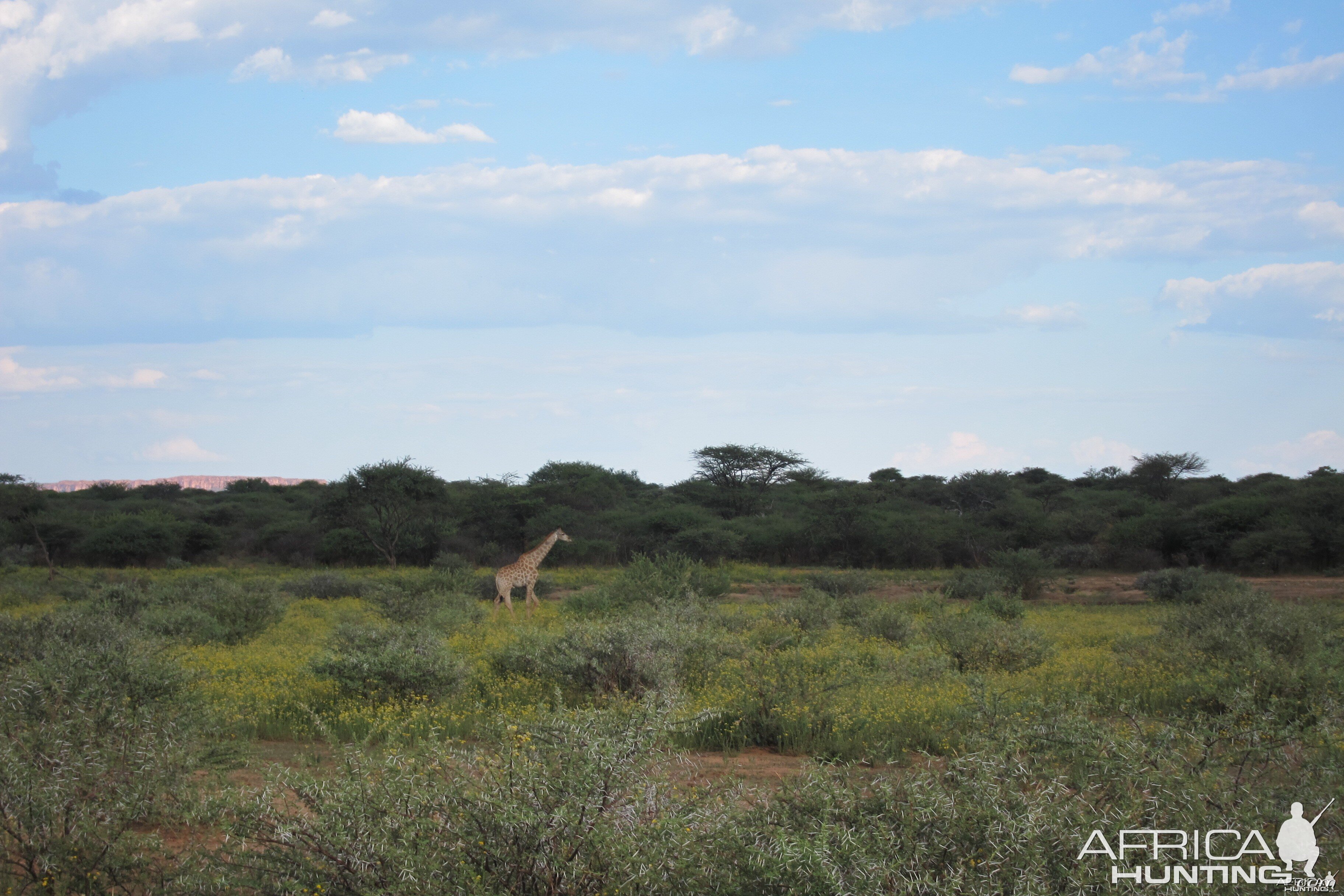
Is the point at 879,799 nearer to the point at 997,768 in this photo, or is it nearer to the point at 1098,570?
the point at 997,768

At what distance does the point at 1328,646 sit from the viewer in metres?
10.1

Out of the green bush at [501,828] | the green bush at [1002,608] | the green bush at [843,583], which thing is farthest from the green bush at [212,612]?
the green bush at [1002,608]

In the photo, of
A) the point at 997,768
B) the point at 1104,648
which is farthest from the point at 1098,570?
the point at 997,768

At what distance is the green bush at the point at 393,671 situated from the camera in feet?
29.8

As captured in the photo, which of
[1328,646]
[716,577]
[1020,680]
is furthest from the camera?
[716,577]

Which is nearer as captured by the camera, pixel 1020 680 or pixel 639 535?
pixel 1020 680

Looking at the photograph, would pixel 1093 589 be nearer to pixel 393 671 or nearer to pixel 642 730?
pixel 393 671

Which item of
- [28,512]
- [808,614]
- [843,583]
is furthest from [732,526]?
[28,512]

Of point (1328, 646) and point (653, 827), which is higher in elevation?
point (653, 827)

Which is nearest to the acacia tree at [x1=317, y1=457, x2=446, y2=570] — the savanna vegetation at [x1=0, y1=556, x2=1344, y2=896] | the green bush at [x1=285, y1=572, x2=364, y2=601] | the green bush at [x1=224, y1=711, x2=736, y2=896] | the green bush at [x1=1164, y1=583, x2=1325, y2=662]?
the green bush at [x1=285, y1=572, x2=364, y2=601]

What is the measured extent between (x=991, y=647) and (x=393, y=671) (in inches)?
278

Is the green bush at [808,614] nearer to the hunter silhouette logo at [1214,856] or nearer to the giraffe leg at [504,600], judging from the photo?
the giraffe leg at [504,600]

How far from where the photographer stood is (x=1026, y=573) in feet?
79.4

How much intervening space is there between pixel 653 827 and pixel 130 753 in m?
3.25
